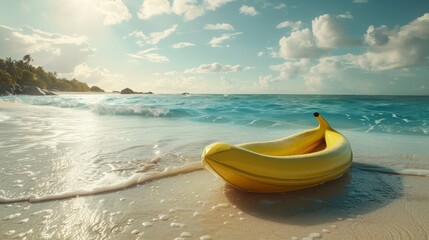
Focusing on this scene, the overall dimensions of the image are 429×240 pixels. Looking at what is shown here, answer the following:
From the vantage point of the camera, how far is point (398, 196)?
10.00ft

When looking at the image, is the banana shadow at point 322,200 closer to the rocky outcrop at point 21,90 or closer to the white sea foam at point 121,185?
the white sea foam at point 121,185

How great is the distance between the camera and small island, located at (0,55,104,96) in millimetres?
52009

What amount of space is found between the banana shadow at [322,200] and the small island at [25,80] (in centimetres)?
5742

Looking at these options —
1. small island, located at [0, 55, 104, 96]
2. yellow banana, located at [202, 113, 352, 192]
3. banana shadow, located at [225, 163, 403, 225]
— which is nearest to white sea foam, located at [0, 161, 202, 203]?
banana shadow, located at [225, 163, 403, 225]

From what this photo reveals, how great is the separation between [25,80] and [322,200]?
81.2 metres

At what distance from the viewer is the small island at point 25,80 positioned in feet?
171

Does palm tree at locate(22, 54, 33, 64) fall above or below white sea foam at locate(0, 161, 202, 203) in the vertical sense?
above

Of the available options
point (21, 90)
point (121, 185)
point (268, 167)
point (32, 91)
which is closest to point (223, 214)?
point (268, 167)

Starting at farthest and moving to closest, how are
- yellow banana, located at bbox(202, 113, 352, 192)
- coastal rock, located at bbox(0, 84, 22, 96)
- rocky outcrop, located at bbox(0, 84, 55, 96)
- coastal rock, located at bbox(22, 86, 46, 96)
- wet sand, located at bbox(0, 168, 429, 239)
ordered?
coastal rock, located at bbox(22, 86, 46, 96), rocky outcrop, located at bbox(0, 84, 55, 96), coastal rock, located at bbox(0, 84, 22, 96), yellow banana, located at bbox(202, 113, 352, 192), wet sand, located at bbox(0, 168, 429, 239)

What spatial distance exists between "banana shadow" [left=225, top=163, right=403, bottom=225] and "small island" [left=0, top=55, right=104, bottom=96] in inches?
2261

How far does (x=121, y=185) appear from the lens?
3172 mm

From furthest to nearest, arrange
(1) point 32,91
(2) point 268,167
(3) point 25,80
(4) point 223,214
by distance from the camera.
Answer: (3) point 25,80
(1) point 32,91
(2) point 268,167
(4) point 223,214

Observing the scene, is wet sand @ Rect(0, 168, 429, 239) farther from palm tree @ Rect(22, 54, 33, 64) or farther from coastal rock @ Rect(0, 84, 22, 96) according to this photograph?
palm tree @ Rect(22, 54, 33, 64)

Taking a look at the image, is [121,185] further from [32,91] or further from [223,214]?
[32,91]
